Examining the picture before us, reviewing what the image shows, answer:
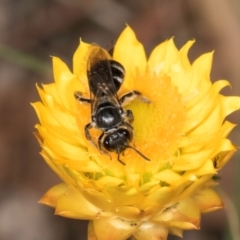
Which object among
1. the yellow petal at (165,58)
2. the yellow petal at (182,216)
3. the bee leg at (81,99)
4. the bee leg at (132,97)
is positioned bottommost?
the yellow petal at (182,216)

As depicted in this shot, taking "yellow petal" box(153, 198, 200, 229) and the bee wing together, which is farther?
the bee wing

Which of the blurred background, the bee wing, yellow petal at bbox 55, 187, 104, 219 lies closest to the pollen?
the bee wing

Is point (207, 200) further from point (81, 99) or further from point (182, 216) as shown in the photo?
point (81, 99)

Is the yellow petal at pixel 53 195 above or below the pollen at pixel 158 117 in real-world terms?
below

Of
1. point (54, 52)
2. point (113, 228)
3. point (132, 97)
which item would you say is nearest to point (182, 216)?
point (113, 228)

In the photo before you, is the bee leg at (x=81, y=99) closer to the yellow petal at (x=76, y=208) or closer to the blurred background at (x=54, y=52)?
the yellow petal at (x=76, y=208)

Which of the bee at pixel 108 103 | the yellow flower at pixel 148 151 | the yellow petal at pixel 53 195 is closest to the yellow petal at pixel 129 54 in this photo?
the yellow flower at pixel 148 151

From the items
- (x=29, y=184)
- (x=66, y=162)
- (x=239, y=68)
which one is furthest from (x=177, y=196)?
(x=239, y=68)

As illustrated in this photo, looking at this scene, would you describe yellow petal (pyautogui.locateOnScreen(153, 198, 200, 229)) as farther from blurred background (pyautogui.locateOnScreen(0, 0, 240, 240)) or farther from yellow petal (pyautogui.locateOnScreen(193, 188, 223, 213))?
blurred background (pyautogui.locateOnScreen(0, 0, 240, 240))

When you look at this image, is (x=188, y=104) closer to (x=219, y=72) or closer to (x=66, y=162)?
(x=66, y=162)
